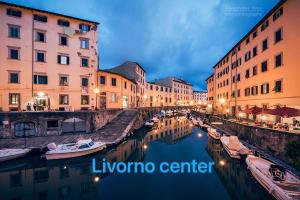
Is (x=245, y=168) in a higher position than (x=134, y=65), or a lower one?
lower

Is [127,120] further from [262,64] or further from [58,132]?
[262,64]

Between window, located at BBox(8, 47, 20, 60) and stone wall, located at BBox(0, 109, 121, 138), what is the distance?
420 inches

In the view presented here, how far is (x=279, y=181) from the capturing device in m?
10.9

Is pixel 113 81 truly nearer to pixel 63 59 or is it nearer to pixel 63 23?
pixel 63 59

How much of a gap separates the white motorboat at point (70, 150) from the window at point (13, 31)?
20.9 meters

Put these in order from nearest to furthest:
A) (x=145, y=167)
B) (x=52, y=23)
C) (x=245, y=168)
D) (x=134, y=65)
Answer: (x=245, y=168)
(x=145, y=167)
(x=52, y=23)
(x=134, y=65)

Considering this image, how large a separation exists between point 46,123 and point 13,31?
16770 millimetres

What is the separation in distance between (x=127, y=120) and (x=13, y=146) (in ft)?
56.6

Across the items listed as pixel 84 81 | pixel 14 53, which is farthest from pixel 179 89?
pixel 14 53

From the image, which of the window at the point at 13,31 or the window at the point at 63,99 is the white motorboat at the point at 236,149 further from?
the window at the point at 13,31

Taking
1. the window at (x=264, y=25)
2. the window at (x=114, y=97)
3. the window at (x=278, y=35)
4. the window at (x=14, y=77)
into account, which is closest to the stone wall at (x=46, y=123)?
the window at (x=14, y=77)

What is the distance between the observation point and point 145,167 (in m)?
18.0

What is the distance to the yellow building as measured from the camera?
116 feet

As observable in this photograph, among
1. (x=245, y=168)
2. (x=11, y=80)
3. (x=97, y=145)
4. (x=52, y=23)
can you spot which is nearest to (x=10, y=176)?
→ (x=97, y=145)
